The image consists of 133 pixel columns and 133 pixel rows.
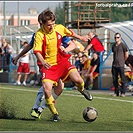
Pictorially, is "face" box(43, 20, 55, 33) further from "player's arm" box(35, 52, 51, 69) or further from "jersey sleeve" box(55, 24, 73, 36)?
"player's arm" box(35, 52, 51, 69)

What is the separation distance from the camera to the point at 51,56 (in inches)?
402

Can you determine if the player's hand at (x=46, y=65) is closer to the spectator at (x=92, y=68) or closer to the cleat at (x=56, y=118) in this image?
the cleat at (x=56, y=118)

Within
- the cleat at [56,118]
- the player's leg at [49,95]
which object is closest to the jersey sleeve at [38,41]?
the player's leg at [49,95]

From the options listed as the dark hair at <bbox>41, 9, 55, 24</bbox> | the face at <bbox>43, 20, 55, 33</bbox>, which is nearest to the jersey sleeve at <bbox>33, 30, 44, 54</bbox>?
the face at <bbox>43, 20, 55, 33</bbox>

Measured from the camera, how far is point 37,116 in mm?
10477

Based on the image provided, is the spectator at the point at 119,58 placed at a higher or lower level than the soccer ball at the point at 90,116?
higher

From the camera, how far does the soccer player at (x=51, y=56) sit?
9.94m

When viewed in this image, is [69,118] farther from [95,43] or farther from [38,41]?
[95,43]

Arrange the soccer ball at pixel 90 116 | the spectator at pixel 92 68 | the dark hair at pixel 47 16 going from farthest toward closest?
the spectator at pixel 92 68, the soccer ball at pixel 90 116, the dark hair at pixel 47 16

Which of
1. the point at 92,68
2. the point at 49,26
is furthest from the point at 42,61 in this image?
the point at 92,68

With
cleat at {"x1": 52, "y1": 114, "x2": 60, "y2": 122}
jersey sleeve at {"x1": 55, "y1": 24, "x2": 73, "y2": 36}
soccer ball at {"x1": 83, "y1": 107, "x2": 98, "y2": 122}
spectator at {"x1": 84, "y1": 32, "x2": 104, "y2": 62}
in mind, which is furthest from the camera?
spectator at {"x1": 84, "y1": 32, "x2": 104, "y2": 62}

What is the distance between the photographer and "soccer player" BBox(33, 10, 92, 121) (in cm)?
994

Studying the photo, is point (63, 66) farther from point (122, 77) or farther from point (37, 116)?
point (122, 77)

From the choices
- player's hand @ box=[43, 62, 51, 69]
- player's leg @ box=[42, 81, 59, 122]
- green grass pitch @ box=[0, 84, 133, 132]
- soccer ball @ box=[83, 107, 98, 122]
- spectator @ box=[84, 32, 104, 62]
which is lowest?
green grass pitch @ box=[0, 84, 133, 132]
